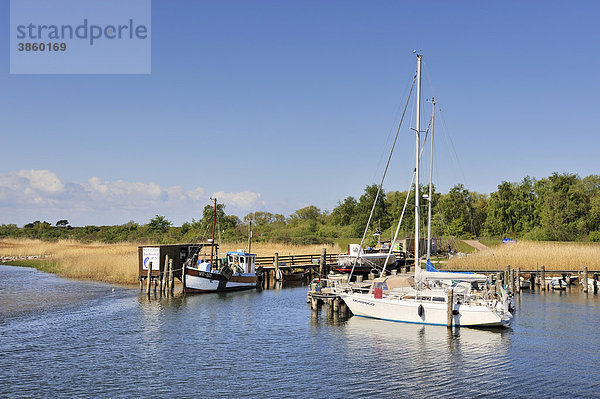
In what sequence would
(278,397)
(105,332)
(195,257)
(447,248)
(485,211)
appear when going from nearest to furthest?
(278,397) → (105,332) → (195,257) → (447,248) → (485,211)

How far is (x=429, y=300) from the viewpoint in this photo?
35.2m

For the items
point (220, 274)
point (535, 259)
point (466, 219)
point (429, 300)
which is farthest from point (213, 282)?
point (466, 219)

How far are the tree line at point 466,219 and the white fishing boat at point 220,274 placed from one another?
29772mm

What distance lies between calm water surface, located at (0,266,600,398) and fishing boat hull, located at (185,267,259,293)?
21.4 feet

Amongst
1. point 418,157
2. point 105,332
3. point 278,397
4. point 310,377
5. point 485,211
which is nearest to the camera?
point 278,397

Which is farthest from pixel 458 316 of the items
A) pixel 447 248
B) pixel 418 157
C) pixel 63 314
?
pixel 447 248

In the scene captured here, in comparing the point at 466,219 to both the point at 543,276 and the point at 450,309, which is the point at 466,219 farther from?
the point at 450,309

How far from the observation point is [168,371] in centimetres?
2458

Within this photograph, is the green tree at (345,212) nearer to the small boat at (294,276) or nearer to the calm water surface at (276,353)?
the small boat at (294,276)

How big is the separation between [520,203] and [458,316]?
273 ft

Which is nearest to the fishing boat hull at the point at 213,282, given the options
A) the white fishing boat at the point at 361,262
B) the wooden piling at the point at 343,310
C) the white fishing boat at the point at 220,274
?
the white fishing boat at the point at 220,274

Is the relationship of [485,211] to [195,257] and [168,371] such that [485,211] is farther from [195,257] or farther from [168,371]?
[168,371]

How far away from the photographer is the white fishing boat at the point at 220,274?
49494 millimetres

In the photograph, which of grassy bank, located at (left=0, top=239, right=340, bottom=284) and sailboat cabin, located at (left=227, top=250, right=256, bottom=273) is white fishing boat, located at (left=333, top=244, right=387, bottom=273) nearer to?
sailboat cabin, located at (left=227, top=250, right=256, bottom=273)
